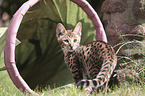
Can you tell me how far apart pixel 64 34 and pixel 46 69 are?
2.93 ft

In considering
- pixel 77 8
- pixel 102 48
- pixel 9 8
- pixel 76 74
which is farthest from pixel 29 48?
pixel 9 8

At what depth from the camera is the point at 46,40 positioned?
272 cm

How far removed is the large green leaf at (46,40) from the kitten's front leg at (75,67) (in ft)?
1.16

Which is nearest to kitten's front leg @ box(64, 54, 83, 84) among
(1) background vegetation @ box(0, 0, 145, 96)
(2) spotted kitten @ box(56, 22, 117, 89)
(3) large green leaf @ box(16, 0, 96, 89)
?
(2) spotted kitten @ box(56, 22, 117, 89)

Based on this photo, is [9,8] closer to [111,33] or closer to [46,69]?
[46,69]

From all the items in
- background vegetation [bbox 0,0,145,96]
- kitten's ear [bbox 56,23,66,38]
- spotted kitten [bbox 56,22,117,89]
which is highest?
kitten's ear [bbox 56,23,66,38]

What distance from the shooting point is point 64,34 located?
6.48ft

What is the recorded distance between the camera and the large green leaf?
2.38m

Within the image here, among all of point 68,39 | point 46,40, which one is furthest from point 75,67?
point 46,40

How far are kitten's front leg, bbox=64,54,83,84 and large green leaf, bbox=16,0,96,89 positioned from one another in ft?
1.16

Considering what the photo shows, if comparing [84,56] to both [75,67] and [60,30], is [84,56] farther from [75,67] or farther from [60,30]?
[60,30]

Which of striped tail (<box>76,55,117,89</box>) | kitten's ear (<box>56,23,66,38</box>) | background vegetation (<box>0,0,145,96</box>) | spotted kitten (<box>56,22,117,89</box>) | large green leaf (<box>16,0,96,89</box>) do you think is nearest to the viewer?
striped tail (<box>76,55,117,89</box>)

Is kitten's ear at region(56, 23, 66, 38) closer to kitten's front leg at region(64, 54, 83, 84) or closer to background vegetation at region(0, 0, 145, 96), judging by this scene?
kitten's front leg at region(64, 54, 83, 84)

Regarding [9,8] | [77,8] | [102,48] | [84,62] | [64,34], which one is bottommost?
[84,62]
